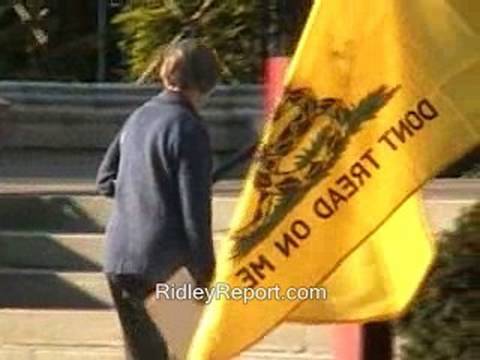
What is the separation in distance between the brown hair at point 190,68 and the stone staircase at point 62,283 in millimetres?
1381

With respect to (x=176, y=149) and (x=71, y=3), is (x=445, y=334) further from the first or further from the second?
(x=71, y=3)

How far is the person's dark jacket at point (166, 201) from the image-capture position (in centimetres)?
728

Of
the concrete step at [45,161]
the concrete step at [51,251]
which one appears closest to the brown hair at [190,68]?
the concrete step at [51,251]

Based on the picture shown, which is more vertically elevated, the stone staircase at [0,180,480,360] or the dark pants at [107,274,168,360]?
the dark pants at [107,274,168,360]

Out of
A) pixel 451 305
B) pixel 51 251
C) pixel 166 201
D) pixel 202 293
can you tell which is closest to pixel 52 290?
pixel 51 251

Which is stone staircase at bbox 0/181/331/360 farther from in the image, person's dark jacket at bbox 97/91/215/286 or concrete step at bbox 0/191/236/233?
person's dark jacket at bbox 97/91/215/286

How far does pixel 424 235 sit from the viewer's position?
20.6 feet

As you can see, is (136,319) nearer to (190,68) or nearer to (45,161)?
(190,68)

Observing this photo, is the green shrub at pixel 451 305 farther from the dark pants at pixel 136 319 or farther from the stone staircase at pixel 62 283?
the stone staircase at pixel 62 283

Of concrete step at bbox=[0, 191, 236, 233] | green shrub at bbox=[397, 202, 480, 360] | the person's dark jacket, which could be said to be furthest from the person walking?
concrete step at bbox=[0, 191, 236, 233]

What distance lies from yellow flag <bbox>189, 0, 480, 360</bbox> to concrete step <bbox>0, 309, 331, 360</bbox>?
9.19ft

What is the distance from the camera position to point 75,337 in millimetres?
9141

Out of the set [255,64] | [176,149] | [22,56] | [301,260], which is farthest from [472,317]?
[22,56]

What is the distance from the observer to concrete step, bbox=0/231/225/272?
1020 cm
